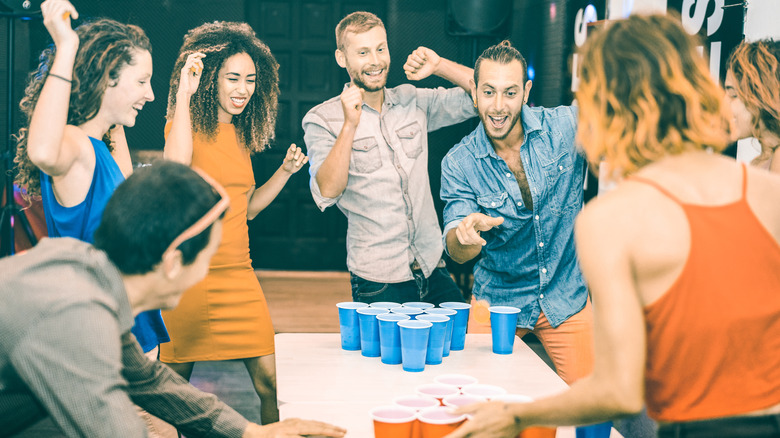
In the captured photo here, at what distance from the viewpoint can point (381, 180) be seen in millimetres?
2637

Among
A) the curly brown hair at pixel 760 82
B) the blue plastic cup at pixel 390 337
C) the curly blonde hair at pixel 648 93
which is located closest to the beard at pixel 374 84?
the blue plastic cup at pixel 390 337

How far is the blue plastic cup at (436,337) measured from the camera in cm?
180

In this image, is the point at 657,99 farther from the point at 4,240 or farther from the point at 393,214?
the point at 4,240

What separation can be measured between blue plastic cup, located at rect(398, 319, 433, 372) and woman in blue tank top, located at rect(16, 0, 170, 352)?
2.74ft

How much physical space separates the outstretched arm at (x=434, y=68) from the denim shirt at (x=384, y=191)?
14cm

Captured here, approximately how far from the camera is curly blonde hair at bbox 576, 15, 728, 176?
1.08 metres

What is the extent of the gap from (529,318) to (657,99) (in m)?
1.33

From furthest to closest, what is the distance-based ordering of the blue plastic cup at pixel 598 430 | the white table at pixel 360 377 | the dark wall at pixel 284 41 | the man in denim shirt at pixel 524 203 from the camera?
the dark wall at pixel 284 41, the man in denim shirt at pixel 524 203, the blue plastic cup at pixel 598 430, the white table at pixel 360 377

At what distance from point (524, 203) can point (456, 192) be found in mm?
240

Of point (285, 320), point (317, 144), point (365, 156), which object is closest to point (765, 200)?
point (365, 156)

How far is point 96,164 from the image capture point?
6.49 feet

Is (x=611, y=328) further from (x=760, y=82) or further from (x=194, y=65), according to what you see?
(x=194, y=65)

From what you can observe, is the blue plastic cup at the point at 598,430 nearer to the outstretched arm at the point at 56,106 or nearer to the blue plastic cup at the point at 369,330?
the blue plastic cup at the point at 369,330

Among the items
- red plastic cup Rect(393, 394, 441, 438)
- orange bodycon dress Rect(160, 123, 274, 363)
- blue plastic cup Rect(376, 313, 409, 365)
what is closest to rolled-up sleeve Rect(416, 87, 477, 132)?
orange bodycon dress Rect(160, 123, 274, 363)
